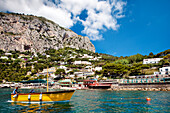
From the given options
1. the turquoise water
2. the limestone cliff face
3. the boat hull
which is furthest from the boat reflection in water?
the limestone cliff face

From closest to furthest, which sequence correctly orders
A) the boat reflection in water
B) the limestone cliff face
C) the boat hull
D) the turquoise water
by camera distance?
the boat reflection in water → the turquoise water → the boat hull → the limestone cliff face

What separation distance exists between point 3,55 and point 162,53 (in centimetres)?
16575

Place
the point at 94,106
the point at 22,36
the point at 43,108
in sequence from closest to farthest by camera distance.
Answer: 1. the point at 43,108
2. the point at 94,106
3. the point at 22,36

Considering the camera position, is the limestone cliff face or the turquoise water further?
the limestone cliff face

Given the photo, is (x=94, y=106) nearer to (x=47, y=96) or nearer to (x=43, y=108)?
(x=43, y=108)

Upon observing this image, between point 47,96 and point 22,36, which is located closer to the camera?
point 47,96

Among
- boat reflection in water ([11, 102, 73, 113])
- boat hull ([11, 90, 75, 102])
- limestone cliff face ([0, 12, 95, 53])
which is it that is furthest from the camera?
limestone cliff face ([0, 12, 95, 53])

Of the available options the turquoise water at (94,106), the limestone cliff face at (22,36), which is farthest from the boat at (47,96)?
the limestone cliff face at (22,36)

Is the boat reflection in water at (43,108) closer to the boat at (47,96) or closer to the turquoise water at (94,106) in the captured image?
the turquoise water at (94,106)

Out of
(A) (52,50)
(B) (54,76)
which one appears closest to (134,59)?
(B) (54,76)

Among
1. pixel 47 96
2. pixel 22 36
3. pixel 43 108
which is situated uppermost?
pixel 22 36

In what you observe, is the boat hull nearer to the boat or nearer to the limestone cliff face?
the boat

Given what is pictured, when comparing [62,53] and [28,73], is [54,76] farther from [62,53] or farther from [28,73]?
[62,53]

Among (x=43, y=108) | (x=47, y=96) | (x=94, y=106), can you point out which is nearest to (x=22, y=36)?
(x=47, y=96)
